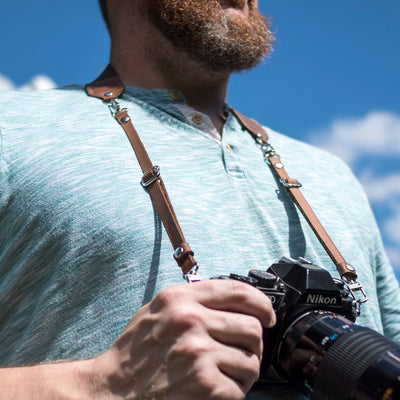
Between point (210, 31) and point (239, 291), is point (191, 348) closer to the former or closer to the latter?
point (239, 291)

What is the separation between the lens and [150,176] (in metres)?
1.26

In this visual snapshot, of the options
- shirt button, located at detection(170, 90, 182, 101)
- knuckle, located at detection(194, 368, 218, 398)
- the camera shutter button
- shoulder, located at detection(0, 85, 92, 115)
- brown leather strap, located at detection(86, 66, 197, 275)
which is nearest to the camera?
knuckle, located at detection(194, 368, 218, 398)

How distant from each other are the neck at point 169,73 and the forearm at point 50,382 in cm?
88

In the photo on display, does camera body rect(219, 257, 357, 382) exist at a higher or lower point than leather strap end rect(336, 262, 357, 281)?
lower

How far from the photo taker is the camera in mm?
862

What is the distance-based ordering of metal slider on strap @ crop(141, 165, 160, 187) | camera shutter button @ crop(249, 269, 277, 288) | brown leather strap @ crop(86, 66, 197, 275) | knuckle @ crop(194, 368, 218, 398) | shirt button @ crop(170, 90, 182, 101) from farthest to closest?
1. shirt button @ crop(170, 90, 182, 101)
2. metal slider on strap @ crop(141, 165, 160, 187)
3. brown leather strap @ crop(86, 66, 197, 275)
4. camera shutter button @ crop(249, 269, 277, 288)
5. knuckle @ crop(194, 368, 218, 398)

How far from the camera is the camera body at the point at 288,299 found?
1.03 m

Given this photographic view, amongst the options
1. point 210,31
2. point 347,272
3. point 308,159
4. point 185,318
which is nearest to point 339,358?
point 185,318

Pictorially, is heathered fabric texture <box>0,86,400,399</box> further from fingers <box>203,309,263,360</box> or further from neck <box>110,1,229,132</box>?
fingers <box>203,309,263,360</box>

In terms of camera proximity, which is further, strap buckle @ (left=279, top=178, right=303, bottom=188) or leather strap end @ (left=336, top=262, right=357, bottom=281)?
strap buckle @ (left=279, top=178, right=303, bottom=188)

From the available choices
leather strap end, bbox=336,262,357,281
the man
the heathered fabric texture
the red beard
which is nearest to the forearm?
the man

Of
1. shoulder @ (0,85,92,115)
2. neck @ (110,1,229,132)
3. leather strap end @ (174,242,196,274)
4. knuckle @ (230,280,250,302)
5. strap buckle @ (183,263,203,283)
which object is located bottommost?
knuckle @ (230,280,250,302)

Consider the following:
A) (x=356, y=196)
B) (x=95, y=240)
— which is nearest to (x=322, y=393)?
(x=95, y=240)

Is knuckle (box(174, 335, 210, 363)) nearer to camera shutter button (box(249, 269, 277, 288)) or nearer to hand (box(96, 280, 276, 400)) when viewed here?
hand (box(96, 280, 276, 400))
